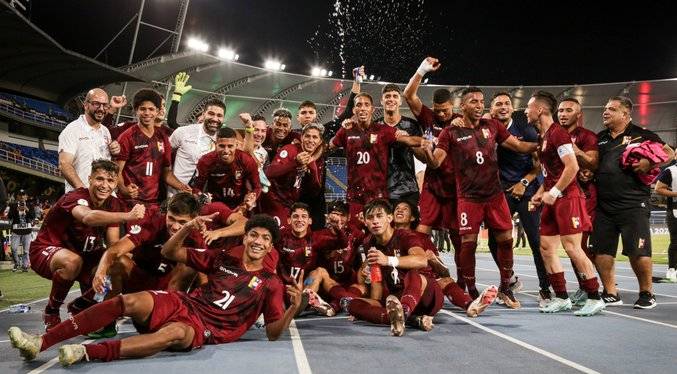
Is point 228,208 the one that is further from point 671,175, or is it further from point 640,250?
point 671,175

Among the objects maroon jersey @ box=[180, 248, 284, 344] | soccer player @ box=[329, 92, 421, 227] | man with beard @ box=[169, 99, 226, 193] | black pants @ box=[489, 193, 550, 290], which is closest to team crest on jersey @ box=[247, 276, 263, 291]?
maroon jersey @ box=[180, 248, 284, 344]

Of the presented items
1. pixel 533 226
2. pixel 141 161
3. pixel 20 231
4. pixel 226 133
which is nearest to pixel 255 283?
pixel 226 133

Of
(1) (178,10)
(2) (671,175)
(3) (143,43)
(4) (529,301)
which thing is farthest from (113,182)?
(3) (143,43)

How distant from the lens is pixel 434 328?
4676 millimetres

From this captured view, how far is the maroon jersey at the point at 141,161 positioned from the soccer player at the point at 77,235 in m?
0.84

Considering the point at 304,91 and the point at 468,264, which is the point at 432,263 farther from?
the point at 304,91

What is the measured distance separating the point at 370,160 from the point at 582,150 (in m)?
2.40

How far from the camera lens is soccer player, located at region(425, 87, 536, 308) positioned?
5664 mm

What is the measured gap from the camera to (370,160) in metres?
6.15

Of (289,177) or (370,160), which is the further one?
(289,177)

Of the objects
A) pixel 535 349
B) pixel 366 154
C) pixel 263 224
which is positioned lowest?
pixel 535 349

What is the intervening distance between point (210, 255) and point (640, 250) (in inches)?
178

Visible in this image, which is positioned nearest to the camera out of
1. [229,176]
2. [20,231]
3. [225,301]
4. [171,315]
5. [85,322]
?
[85,322]

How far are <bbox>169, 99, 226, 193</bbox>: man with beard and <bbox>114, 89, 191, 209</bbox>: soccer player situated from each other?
467mm
